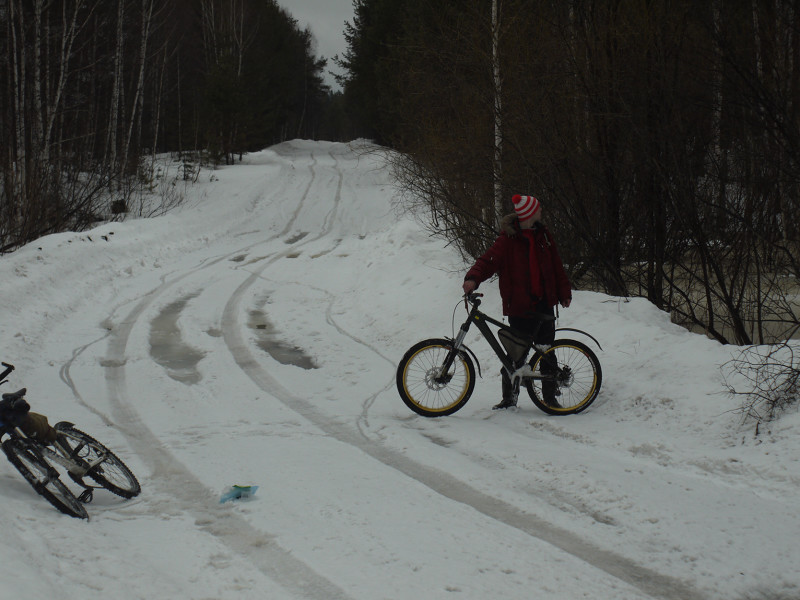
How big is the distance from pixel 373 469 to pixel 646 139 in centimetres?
539

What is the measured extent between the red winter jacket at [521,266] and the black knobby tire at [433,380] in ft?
2.31

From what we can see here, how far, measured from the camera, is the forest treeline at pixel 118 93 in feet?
57.4

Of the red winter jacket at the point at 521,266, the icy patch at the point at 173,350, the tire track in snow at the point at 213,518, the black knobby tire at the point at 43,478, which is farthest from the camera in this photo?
the icy patch at the point at 173,350

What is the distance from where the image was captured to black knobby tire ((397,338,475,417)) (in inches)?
262

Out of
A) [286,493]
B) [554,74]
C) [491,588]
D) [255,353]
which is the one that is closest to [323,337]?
[255,353]

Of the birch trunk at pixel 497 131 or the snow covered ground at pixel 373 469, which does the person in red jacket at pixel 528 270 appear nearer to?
the snow covered ground at pixel 373 469

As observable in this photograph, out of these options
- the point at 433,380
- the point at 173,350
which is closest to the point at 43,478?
the point at 433,380

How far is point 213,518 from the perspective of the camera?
4.31 metres

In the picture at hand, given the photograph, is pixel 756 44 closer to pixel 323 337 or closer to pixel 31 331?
pixel 323 337

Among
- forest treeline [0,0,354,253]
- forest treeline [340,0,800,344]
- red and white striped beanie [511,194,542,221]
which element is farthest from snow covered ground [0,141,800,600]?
forest treeline [0,0,354,253]

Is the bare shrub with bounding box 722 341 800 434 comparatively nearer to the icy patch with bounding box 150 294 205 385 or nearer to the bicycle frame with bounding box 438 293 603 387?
the bicycle frame with bounding box 438 293 603 387

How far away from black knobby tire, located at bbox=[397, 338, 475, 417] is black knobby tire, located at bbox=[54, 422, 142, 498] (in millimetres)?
2689

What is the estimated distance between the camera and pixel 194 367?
27.5 ft

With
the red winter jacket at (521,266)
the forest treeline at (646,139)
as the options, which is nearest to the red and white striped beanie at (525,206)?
the red winter jacket at (521,266)
